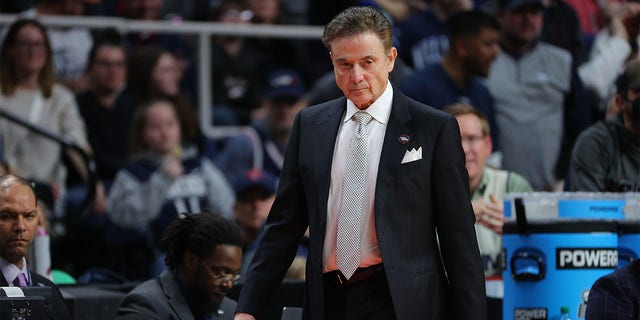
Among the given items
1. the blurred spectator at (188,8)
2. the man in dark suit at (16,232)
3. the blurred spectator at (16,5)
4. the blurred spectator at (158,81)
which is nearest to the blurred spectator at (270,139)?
the blurred spectator at (158,81)

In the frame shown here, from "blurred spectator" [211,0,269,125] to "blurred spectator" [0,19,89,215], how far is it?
1.69 meters

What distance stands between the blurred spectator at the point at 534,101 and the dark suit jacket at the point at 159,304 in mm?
4478

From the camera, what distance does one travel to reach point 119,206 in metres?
10.4

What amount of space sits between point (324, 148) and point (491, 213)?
10.2ft

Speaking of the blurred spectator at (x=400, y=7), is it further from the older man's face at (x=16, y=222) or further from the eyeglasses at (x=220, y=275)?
the older man's face at (x=16, y=222)

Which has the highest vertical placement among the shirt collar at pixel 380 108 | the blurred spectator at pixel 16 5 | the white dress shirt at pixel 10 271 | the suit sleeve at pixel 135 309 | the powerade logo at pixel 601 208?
the blurred spectator at pixel 16 5

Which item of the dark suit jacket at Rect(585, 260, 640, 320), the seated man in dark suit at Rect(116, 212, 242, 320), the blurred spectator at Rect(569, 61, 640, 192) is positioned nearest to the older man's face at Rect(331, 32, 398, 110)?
the dark suit jacket at Rect(585, 260, 640, 320)

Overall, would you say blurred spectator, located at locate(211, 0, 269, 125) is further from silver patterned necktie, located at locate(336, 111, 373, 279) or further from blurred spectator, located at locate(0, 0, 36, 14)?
silver patterned necktie, located at locate(336, 111, 373, 279)

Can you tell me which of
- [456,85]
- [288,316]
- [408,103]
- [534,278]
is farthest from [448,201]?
[456,85]

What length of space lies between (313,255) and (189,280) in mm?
1670

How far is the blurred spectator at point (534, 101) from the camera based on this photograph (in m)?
10.7

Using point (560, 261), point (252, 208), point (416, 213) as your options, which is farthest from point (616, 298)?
point (252, 208)

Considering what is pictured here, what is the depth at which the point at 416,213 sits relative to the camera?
508 cm

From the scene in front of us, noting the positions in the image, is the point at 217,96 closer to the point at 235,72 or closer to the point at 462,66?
the point at 235,72
